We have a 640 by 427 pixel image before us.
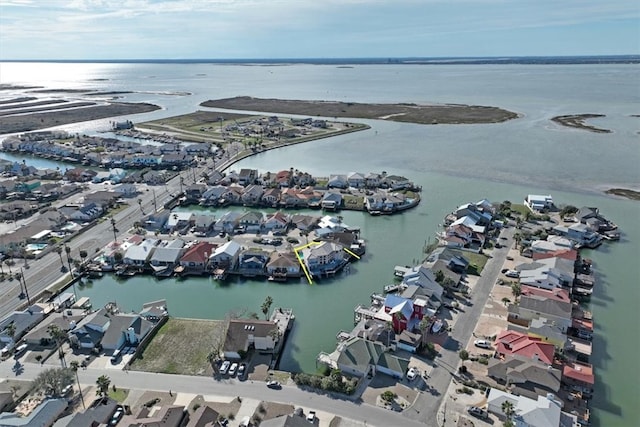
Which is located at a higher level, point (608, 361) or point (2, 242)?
point (2, 242)

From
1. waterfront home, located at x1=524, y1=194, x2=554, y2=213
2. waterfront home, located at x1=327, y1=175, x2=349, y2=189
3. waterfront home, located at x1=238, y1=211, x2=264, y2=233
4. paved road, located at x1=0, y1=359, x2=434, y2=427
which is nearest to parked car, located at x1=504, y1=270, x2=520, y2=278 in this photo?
waterfront home, located at x1=524, y1=194, x2=554, y2=213

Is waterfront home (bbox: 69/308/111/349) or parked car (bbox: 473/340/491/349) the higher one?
waterfront home (bbox: 69/308/111/349)

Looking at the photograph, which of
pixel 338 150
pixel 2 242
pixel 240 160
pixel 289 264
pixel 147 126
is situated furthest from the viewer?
pixel 147 126

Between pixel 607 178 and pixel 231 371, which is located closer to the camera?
pixel 231 371

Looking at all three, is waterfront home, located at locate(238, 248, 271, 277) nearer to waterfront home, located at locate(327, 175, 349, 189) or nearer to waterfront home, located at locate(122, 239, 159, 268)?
waterfront home, located at locate(122, 239, 159, 268)

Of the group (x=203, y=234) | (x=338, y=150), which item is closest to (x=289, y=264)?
(x=203, y=234)

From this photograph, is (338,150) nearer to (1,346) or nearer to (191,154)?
(191,154)

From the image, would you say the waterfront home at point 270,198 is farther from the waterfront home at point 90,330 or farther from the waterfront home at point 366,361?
the waterfront home at point 366,361
